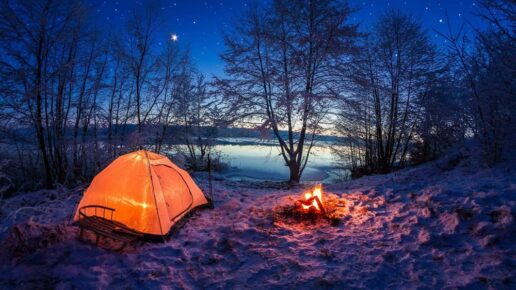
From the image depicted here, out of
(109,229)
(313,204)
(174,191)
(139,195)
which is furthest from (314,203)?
(109,229)

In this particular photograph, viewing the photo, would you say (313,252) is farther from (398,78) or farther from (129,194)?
(398,78)

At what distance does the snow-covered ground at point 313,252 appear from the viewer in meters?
3.56

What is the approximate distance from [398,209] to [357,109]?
601 centimetres

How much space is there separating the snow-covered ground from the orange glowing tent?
1.41 feet

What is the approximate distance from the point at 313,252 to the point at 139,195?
3.41m

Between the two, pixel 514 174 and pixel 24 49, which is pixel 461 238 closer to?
pixel 514 174

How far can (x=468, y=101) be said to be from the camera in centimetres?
754

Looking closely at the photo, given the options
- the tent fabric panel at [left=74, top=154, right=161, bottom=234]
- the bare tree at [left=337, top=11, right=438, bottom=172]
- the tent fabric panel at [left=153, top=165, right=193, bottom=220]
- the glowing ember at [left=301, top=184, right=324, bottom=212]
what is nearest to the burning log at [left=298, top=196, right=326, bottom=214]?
the glowing ember at [left=301, top=184, right=324, bottom=212]

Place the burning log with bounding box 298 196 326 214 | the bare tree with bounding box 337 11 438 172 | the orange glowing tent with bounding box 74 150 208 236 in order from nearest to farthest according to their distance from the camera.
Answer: the orange glowing tent with bounding box 74 150 208 236
the burning log with bounding box 298 196 326 214
the bare tree with bounding box 337 11 438 172

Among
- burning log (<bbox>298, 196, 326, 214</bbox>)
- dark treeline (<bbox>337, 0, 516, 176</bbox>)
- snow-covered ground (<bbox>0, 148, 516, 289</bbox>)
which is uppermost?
dark treeline (<bbox>337, 0, 516, 176</bbox>)

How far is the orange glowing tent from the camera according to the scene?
5008 mm

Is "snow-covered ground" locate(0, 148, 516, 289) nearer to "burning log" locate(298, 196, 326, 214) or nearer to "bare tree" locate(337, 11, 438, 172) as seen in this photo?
"burning log" locate(298, 196, 326, 214)

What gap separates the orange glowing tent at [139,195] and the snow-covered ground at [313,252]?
0.43 m

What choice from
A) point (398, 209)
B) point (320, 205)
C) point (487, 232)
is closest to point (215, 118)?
point (320, 205)
